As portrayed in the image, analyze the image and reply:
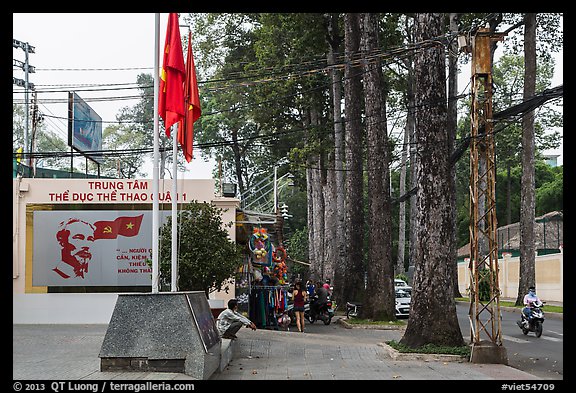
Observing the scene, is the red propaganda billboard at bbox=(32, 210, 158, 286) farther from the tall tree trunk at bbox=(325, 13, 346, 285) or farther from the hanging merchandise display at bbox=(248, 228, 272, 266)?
the tall tree trunk at bbox=(325, 13, 346, 285)

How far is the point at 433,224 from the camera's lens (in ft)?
59.8

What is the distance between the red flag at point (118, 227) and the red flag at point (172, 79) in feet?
39.9

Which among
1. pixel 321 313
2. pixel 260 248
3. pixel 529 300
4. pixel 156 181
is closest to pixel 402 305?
pixel 321 313

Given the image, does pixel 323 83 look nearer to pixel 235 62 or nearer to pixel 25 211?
pixel 235 62

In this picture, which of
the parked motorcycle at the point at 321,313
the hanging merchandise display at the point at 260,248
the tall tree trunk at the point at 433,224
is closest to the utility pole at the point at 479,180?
the tall tree trunk at the point at 433,224

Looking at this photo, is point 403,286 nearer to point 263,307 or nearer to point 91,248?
point 263,307

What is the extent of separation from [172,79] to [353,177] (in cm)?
1802

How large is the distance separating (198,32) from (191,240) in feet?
94.2

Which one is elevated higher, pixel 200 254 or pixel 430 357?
pixel 200 254

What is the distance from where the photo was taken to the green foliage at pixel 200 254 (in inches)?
814

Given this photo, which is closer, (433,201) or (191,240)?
(433,201)

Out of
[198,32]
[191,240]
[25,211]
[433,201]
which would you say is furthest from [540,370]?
[198,32]

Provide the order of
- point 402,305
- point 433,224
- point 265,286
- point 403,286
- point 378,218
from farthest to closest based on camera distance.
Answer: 1. point 403,286
2. point 402,305
3. point 378,218
4. point 265,286
5. point 433,224
